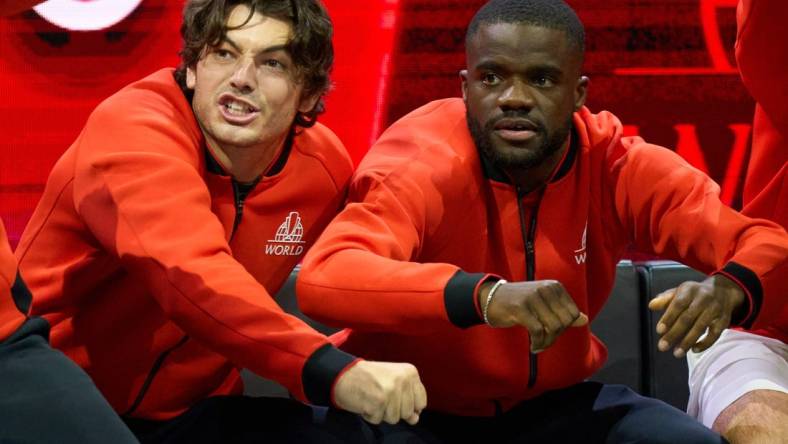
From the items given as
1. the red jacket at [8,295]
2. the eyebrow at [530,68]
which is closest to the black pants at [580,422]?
the eyebrow at [530,68]

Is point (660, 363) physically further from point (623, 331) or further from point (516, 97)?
point (516, 97)

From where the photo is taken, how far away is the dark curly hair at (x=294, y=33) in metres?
2.43

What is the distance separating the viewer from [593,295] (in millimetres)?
2623

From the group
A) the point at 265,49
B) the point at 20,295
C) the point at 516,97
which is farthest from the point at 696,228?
the point at 20,295

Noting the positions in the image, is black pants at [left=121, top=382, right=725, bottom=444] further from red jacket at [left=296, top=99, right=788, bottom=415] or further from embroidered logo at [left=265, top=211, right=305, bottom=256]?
embroidered logo at [left=265, top=211, right=305, bottom=256]

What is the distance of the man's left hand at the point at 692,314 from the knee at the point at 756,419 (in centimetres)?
27

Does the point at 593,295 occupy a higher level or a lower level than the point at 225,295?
lower

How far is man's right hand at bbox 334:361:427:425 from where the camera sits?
1.81 metres

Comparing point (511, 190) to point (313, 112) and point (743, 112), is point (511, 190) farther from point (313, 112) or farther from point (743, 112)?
point (743, 112)

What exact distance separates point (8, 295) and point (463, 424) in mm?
965

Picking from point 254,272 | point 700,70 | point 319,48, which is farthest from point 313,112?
point 700,70

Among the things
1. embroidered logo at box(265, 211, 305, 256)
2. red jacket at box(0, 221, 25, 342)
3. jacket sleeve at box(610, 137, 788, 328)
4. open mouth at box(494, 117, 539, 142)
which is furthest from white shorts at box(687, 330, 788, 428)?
red jacket at box(0, 221, 25, 342)

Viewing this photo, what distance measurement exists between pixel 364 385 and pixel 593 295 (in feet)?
2.90

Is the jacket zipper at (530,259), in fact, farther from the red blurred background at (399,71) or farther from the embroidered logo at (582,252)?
the red blurred background at (399,71)
